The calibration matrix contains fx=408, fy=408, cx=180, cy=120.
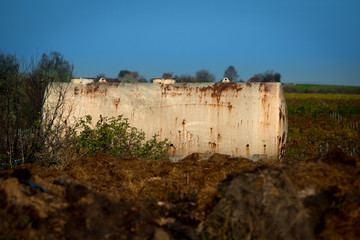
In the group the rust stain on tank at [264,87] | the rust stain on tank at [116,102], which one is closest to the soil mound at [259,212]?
the rust stain on tank at [264,87]

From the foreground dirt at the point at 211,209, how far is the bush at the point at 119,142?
137 inches

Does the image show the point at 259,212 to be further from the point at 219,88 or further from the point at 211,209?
the point at 219,88

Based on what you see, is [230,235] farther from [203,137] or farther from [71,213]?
[203,137]

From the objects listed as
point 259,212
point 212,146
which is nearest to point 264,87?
point 212,146

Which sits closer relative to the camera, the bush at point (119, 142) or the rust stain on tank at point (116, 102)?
the bush at point (119, 142)

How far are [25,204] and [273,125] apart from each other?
544 cm

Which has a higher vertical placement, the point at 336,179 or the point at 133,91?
the point at 133,91

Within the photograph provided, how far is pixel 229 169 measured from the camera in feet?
20.8

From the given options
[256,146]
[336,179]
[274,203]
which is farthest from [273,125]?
[274,203]

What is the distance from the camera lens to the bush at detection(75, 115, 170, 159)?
818cm

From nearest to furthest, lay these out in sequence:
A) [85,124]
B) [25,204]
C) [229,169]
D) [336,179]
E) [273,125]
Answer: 1. [25,204]
2. [336,179]
3. [229,169]
4. [273,125]
5. [85,124]

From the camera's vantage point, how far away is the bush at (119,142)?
818cm

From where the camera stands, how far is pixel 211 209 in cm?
427

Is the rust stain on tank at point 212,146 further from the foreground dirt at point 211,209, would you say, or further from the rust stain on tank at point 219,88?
the foreground dirt at point 211,209
